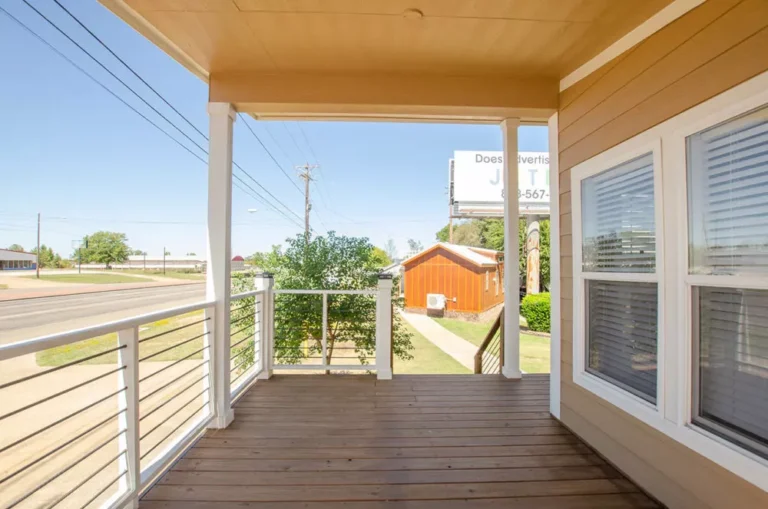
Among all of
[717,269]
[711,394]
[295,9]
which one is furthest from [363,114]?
[711,394]

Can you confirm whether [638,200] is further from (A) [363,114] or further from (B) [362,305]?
(B) [362,305]

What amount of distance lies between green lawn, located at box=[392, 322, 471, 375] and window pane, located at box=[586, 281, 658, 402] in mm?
4252

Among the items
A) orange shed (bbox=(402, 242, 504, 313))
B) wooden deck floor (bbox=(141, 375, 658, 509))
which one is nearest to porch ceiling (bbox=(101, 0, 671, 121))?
Answer: wooden deck floor (bbox=(141, 375, 658, 509))

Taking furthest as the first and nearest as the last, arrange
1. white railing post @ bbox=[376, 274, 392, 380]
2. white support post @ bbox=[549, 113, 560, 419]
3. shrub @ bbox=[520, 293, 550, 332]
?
shrub @ bbox=[520, 293, 550, 332] < white railing post @ bbox=[376, 274, 392, 380] < white support post @ bbox=[549, 113, 560, 419]

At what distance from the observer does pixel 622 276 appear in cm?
219

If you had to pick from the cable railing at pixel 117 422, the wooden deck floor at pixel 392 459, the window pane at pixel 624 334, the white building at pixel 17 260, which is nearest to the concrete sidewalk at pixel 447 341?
the wooden deck floor at pixel 392 459

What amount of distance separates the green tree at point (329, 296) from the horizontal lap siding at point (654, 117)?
9.99 feet

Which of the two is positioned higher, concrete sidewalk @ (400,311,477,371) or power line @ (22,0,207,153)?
power line @ (22,0,207,153)

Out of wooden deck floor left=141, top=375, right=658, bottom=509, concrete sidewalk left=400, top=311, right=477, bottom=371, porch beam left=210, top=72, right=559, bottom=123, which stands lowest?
concrete sidewalk left=400, top=311, right=477, bottom=371

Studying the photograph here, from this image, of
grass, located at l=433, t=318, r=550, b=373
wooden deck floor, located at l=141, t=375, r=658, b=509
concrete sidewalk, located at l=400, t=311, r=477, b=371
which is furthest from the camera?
concrete sidewalk, located at l=400, t=311, r=477, b=371

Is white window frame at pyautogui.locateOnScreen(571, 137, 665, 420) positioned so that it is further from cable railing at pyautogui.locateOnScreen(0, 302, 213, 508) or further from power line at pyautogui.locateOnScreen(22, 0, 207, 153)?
power line at pyautogui.locateOnScreen(22, 0, 207, 153)

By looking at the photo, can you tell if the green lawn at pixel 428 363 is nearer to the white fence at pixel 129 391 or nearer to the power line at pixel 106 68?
the white fence at pixel 129 391

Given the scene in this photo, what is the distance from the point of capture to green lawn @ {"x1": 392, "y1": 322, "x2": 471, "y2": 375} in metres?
6.93

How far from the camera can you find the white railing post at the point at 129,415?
1757mm
